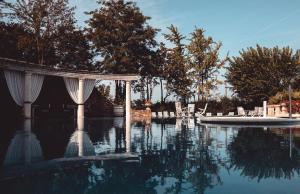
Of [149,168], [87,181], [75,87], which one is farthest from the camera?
[75,87]

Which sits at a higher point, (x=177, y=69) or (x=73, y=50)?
(x=73, y=50)

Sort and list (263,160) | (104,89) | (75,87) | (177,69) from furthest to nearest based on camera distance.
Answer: (104,89) < (177,69) < (75,87) < (263,160)

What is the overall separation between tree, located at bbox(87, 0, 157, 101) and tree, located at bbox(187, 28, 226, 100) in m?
4.64

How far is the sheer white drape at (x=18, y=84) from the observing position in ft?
60.5

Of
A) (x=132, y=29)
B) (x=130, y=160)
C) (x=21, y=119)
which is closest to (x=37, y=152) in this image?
(x=130, y=160)

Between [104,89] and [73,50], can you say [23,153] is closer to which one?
[73,50]

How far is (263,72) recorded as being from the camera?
33312 mm

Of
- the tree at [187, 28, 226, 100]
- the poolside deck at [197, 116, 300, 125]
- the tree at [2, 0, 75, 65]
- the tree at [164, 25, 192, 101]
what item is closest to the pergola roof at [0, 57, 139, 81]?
the tree at [2, 0, 75, 65]

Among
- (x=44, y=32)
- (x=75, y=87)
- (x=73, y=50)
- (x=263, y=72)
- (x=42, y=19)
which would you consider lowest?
(x=75, y=87)

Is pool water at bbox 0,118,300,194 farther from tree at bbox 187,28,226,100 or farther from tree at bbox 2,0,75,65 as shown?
tree at bbox 187,28,226,100

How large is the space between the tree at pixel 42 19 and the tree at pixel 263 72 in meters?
17.1

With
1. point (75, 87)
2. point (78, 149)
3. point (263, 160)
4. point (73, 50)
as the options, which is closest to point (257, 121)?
point (263, 160)

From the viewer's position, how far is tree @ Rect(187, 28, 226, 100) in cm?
3509

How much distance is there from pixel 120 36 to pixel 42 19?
23.3ft
